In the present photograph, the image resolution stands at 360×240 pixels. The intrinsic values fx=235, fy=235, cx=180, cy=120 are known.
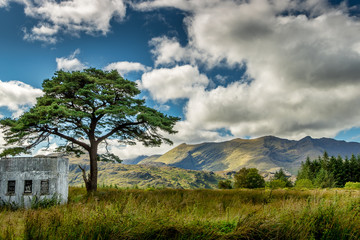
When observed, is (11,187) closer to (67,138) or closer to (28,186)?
(28,186)

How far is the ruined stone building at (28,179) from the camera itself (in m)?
14.6

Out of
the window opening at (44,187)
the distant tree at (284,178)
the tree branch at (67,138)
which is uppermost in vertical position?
the tree branch at (67,138)

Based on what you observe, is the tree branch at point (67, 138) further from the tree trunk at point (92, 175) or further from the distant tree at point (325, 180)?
the distant tree at point (325, 180)

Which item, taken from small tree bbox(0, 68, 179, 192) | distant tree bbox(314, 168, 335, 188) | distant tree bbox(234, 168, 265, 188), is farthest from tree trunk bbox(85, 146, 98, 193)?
distant tree bbox(314, 168, 335, 188)

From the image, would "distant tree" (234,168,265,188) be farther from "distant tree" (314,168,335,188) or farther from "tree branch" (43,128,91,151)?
"tree branch" (43,128,91,151)

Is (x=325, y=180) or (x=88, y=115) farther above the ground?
(x=88, y=115)

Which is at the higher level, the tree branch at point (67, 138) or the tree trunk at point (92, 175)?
the tree branch at point (67, 138)

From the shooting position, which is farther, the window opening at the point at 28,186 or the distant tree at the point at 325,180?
the distant tree at the point at 325,180

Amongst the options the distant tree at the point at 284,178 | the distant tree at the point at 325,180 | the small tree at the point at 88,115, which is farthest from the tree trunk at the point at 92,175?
the distant tree at the point at 284,178

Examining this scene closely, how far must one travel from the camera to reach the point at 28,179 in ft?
48.2

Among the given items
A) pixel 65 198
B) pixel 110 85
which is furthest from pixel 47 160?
pixel 110 85

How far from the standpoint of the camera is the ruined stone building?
14.6 metres

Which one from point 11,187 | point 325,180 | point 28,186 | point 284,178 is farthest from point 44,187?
point 284,178

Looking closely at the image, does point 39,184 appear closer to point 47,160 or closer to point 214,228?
point 47,160
